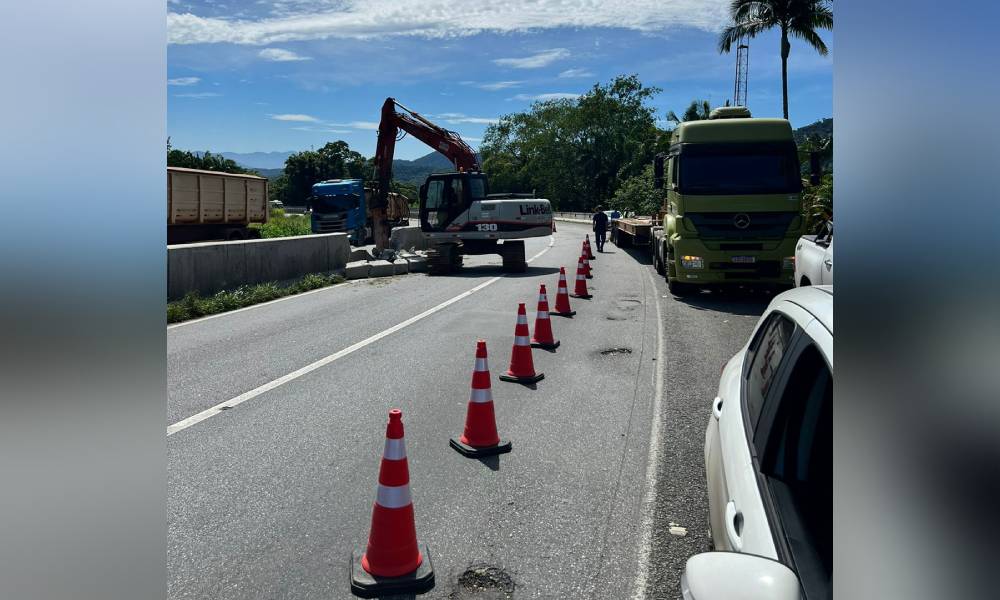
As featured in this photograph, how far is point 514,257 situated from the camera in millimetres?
21547

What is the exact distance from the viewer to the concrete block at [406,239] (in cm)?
2756

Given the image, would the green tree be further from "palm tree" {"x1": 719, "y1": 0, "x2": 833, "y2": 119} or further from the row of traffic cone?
the row of traffic cone

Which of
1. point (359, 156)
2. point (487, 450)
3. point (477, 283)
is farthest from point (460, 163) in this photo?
point (359, 156)

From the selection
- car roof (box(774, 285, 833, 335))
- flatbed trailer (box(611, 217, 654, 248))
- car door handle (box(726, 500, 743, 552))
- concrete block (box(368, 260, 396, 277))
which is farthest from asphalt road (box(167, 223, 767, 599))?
flatbed trailer (box(611, 217, 654, 248))

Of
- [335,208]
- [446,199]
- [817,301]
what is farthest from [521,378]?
[335,208]

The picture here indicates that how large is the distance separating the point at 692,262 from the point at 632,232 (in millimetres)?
13951

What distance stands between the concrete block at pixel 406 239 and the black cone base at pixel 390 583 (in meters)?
23.2

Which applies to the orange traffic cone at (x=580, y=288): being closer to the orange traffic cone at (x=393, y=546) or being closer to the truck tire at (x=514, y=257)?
the truck tire at (x=514, y=257)

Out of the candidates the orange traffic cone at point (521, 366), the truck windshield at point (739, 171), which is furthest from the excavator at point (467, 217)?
the orange traffic cone at point (521, 366)

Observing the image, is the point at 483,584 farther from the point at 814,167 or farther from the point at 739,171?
the point at 739,171

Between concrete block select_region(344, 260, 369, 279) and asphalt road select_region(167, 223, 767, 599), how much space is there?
308 inches

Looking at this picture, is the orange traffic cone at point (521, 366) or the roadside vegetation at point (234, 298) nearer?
the orange traffic cone at point (521, 366)

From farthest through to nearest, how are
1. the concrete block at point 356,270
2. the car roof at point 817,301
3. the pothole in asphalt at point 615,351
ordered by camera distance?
the concrete block at point 356,270
the pothole in asphalt at point 615,351
the car roof at point 817,301

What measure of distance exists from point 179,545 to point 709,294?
13.7m
